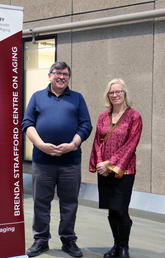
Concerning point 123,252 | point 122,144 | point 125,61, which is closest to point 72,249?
point 123,252

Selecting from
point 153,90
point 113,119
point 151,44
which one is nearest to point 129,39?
point 151,44

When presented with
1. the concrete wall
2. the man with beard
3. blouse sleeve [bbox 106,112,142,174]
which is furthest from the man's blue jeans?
the concrete wall

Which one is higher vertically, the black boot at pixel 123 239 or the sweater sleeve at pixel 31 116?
the sweater sleeve at pixel 31 116

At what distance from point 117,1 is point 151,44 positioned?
36.3 inches

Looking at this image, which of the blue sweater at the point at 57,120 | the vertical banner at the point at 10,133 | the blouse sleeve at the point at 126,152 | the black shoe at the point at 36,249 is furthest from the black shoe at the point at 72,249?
the blouse sleeve at the point at 126,152

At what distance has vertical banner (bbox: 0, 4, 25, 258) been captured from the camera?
411cm

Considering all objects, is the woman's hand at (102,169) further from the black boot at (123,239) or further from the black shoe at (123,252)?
the black shoe at (123,252)

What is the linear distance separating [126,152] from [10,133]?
42.3 inches

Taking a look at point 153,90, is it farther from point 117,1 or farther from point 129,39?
point 117,1

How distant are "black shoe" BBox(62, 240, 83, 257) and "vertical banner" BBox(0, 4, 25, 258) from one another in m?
0.64

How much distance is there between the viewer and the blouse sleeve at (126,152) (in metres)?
4.41

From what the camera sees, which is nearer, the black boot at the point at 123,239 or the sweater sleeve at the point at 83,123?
the black boot at the point at 123,239

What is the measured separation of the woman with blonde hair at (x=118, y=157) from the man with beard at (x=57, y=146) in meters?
0.23

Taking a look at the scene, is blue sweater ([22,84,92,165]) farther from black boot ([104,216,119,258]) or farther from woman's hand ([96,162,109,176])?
black boot ([104,216,119,258])
